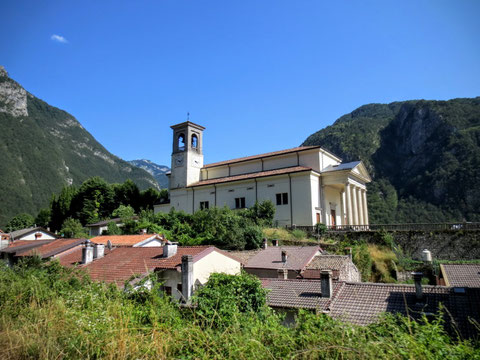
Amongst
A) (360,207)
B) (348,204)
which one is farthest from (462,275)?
(360,207)

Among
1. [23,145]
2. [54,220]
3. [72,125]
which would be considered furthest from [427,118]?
[72,125]

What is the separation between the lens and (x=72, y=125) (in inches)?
6339

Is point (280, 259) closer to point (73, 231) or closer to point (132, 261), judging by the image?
point (132, 261)

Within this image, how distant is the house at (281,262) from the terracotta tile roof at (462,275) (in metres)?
7.04

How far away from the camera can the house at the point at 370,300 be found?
9977mm

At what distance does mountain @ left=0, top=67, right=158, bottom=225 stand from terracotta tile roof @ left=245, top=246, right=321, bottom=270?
8311cm

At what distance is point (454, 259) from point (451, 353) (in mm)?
26203

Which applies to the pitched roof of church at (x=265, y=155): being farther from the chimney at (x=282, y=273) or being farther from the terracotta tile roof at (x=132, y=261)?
the terracotta tile roof at (x=132, y=261)

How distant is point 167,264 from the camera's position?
15.8m

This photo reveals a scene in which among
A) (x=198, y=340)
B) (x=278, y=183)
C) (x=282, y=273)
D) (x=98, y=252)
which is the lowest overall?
→ (x=282, y=273)

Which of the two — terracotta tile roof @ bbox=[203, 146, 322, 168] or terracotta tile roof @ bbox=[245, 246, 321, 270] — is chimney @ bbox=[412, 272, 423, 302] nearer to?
terracotta tile roof @ bbox=[245, 246, 321, 270]

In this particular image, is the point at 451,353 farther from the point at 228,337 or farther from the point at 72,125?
the point at 72,125

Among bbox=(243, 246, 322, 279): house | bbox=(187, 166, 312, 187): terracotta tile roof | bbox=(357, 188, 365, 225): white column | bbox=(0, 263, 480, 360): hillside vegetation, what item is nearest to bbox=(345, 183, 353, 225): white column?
bbox=(357, 188, 365, 225): white column

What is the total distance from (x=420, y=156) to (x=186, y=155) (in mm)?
68731
